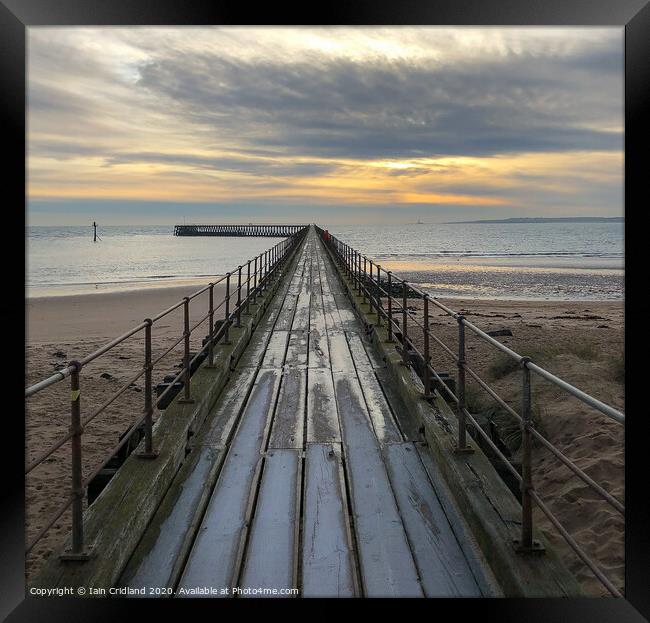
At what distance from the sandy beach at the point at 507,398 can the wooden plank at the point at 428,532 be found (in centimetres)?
119

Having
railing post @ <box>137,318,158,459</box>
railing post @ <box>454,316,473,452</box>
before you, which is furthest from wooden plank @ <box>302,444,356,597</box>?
railing post @ <box>137,318,158,459</box>

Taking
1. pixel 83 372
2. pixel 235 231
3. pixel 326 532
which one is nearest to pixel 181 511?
pixel 326 532

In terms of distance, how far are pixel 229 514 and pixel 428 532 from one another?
1294 mm

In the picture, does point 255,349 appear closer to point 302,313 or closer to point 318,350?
point 318,350

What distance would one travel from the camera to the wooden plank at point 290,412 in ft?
17.4

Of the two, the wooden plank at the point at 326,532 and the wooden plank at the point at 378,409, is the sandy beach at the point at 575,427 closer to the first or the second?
the wooden plank at the point at 378,409

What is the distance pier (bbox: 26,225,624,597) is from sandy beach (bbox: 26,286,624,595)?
1.18 meters

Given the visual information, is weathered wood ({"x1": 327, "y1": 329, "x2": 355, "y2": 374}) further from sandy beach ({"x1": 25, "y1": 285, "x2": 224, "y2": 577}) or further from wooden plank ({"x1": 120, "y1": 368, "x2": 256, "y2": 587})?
sandy beach ({"x1": 25, "y1": 285, "x2": 224, "y2": 577})

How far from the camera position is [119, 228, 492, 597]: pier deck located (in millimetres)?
Answer: 3314

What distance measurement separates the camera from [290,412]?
239 inches

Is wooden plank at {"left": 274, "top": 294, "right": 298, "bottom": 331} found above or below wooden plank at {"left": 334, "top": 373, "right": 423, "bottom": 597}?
above

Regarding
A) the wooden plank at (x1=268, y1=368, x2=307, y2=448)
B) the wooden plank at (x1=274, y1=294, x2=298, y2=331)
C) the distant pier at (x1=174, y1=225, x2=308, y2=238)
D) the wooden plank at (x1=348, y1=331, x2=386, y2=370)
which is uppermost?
the distant pier at (x1=174, y1=225, x2=308, y2=238)

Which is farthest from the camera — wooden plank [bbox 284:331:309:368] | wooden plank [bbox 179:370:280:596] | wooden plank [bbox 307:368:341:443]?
wooden plank [bbox 284:331:309:368]

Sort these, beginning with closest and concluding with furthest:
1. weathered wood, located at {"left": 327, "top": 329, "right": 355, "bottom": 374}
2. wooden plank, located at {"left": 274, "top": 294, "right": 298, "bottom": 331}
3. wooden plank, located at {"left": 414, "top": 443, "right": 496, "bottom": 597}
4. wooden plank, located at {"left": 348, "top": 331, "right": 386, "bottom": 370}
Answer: wooden plank, located at {"left": 414, "top": 443, "right": 496, "bottom": 597}
weathered wood, located at {"left": 327, "top": 329, "right": 355, "bottom": 374}
wooden plank, located at {"left": 348, "top": 331, "right": 386, "bottom": 370}
wooden plank, located at {"left": 274, "top": 294, "right": 298, "bottom": 331}
